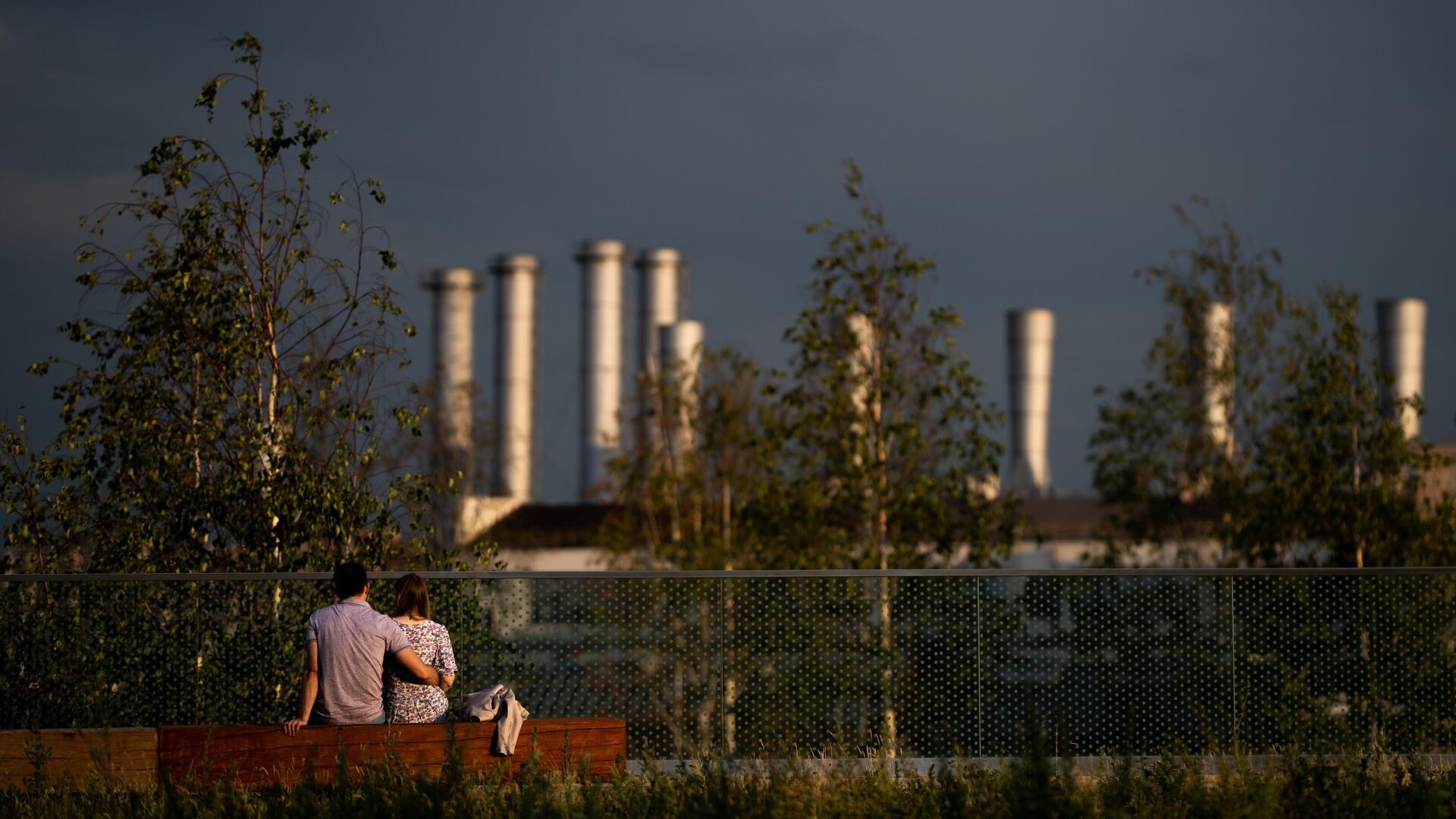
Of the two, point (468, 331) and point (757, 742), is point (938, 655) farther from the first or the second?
point (468, 331)

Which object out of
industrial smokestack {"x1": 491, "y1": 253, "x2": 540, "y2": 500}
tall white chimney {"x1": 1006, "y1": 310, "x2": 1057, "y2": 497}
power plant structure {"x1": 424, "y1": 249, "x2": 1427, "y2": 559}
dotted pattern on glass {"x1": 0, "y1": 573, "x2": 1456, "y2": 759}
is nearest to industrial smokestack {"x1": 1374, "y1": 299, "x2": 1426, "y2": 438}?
power plant structure {"x1": 424, "y1": 249, "x2": 1427, "y2": 559}

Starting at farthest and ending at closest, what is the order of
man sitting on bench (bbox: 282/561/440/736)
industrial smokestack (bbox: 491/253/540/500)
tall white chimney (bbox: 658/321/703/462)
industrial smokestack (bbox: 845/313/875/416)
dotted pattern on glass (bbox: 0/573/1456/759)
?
industrial smokestack (bbox: 491/253/540/500) < tall white chimney (bbox: 658/321/703/462) < industrial smokestack (bbox: 845/313/875/416) < dotted pattern on glass (bbox: 0/573/1456/759) < man sitting on bench (bbox: 282/561/440/736)

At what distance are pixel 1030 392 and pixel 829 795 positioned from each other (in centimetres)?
5213

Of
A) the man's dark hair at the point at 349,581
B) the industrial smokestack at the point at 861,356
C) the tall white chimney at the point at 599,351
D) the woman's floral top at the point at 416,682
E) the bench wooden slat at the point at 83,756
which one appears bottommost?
the bench wooden slat at the point at 83,756

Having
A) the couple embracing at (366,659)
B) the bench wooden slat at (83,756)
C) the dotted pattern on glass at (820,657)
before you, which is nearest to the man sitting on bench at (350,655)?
the couple embracing at (366,659)

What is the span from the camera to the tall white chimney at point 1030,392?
194 ft

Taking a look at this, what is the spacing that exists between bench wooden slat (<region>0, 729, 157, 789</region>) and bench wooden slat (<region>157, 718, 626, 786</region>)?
14cm

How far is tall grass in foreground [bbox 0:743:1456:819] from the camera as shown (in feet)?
25.7

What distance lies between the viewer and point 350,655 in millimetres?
9336

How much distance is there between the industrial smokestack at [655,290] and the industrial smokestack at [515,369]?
4.36m

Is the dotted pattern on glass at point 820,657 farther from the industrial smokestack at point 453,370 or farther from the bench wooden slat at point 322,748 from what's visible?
the industrial smokestack at point 453,370

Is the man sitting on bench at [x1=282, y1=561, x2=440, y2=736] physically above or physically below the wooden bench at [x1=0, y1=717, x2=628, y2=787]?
above

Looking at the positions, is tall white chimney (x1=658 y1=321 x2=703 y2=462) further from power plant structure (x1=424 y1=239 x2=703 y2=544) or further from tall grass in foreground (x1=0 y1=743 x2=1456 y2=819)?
tall grass in foreground (x1=0 y1=743 x2=1456 y2=819)

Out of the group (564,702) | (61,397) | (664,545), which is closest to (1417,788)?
(564,702)
